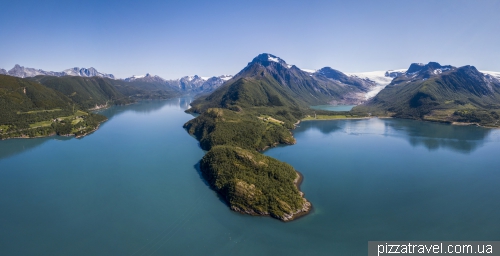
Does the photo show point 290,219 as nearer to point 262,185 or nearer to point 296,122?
point 262,185

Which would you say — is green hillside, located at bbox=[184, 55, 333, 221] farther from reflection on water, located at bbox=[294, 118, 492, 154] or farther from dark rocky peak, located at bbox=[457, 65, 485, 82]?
dark rocky peak, located at bbox=[457, 65, 485, 82]

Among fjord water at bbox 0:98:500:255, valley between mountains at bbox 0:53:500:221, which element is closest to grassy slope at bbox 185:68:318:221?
valley between mountains at bbox 0:53:500:221

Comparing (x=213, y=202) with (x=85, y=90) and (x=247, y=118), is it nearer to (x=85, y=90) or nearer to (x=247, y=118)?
(x=247, y=118)

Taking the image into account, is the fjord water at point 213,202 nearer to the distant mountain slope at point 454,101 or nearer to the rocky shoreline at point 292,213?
the rocky shoreline at point 292,213

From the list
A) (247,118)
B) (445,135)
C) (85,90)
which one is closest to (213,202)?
(247,118)

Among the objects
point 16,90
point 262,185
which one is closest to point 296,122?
point 262,185

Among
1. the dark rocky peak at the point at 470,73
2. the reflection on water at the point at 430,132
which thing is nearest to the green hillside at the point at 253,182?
the reflection on water at the point at 430,132
